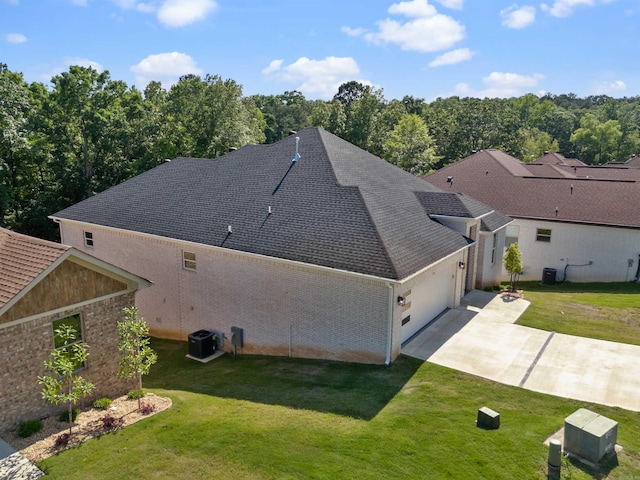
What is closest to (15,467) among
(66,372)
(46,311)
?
(66,372)

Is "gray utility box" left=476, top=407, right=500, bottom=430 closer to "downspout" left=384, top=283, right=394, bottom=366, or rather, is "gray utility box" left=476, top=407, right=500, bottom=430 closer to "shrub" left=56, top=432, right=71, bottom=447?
"downspout" left=384, top=283, right=394, bottom=366

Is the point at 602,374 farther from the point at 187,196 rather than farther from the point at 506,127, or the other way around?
the point at 506,127

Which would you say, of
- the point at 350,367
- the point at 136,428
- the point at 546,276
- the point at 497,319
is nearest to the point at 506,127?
the point at 546,276

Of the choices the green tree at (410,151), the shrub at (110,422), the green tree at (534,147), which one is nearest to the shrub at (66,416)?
the shrub at (110,422)

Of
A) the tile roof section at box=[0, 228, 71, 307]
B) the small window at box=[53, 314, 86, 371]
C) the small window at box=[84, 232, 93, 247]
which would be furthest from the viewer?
the small window at box=[84, 232, 93, 247]

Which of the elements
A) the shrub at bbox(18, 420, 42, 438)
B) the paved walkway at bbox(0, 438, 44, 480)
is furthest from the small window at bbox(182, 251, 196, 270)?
the paved walkway at bbox(0, 438, 44, 480)

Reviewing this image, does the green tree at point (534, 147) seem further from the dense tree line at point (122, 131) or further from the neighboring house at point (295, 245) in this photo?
the neighboring house at point (295, 245)
